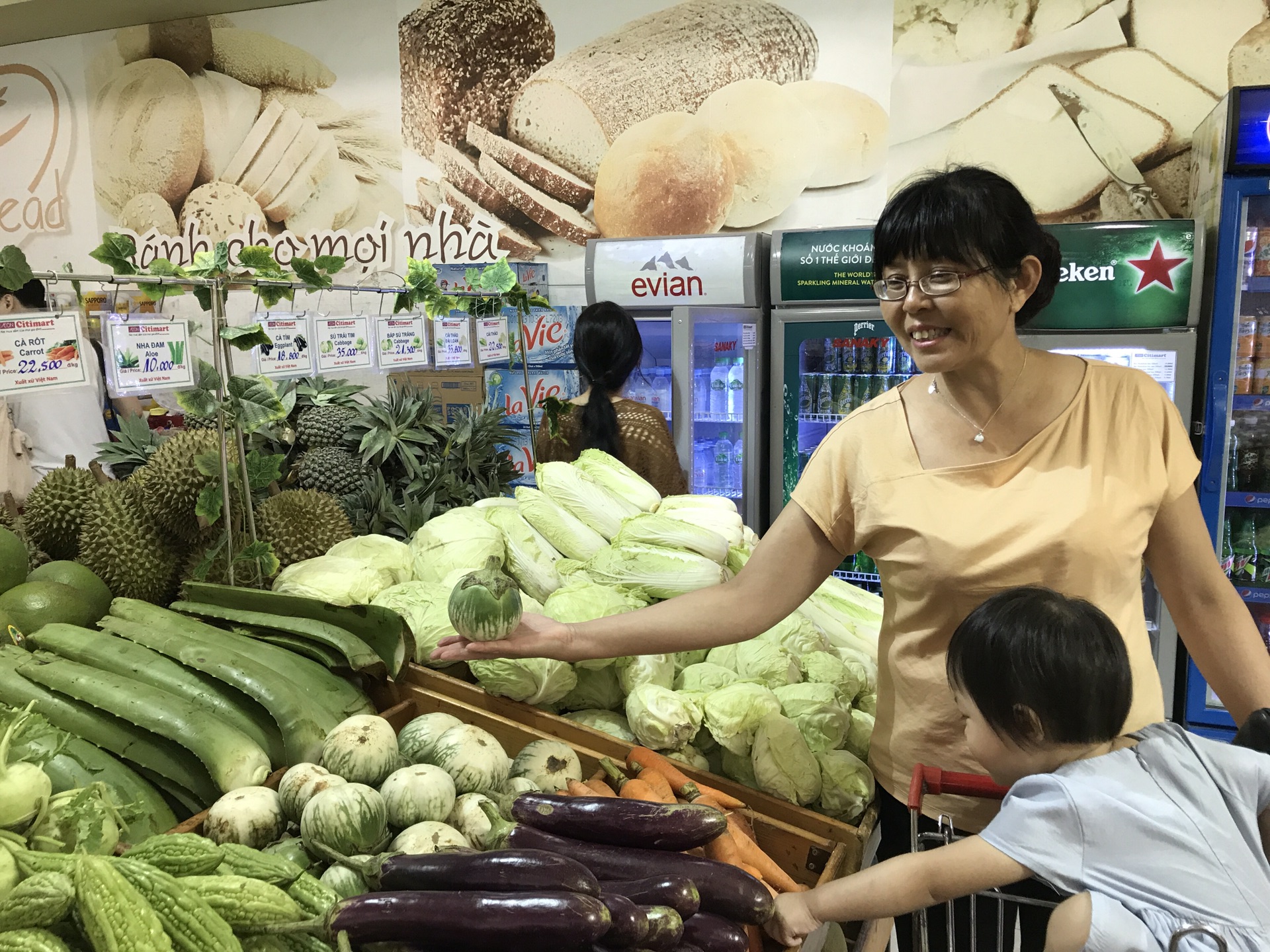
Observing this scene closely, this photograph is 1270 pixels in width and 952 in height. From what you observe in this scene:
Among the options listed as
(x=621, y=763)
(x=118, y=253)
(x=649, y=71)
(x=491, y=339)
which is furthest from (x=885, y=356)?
(x=118, y=253)

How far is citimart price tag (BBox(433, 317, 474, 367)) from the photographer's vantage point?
11.5ft

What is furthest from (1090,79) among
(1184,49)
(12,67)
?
(12,67)

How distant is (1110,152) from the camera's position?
14.6 ft

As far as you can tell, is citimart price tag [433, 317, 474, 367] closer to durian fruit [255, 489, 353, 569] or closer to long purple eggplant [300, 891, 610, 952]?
durian fruit [255, 489, 353, 569]

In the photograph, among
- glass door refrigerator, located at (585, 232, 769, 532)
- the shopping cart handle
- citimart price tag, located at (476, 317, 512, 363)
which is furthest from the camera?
glass door refrigerator, located at (585, 232, 769, 532)

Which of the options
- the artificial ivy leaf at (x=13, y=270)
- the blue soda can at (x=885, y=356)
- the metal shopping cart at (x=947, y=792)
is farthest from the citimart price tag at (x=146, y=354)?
the blue soda can at (x=885, y=356)

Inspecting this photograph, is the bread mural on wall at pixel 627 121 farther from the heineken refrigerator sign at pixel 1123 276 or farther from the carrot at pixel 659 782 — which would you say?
the carrot at pixel 659 782

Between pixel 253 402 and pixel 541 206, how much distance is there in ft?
12.9

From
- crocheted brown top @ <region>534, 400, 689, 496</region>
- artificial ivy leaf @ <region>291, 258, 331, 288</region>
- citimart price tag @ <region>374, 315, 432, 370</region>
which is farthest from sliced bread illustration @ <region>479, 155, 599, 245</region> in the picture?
artificial ivy leaf @ <region>291, 258, 331, 288</region>

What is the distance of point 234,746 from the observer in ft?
5.07

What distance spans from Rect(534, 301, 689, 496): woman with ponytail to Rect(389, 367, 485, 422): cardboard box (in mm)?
1319

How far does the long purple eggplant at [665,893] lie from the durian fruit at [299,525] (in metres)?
1.61

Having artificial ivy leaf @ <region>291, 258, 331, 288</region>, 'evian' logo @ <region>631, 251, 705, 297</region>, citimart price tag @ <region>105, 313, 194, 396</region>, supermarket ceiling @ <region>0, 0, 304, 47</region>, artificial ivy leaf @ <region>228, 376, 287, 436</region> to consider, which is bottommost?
A: artificial ivy leaf @ <region>228, 376, 287, 436</region>

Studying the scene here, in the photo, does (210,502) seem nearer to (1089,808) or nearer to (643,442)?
(643,442)
